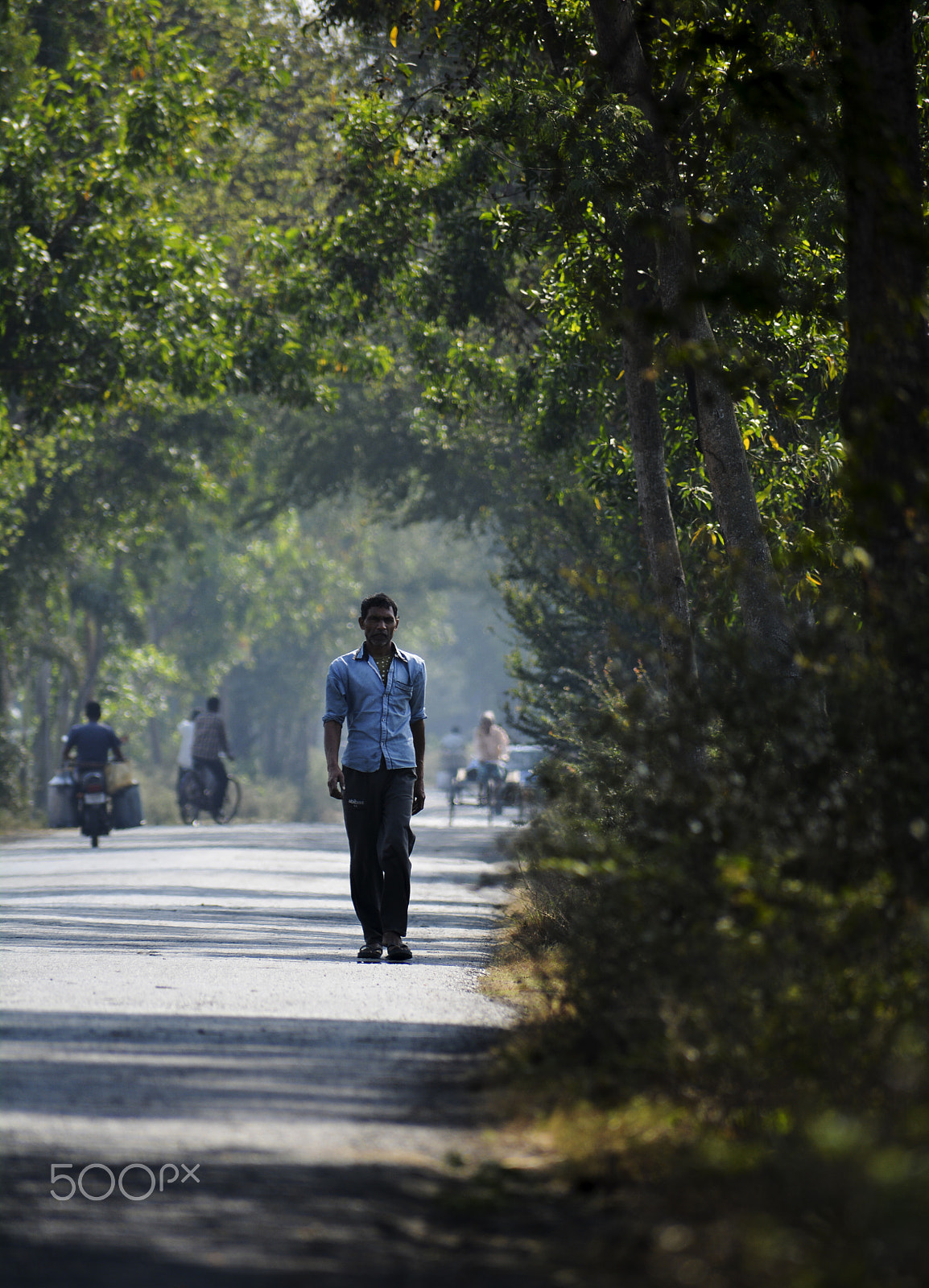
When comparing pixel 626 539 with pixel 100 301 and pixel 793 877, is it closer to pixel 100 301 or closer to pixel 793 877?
pixel 100 301

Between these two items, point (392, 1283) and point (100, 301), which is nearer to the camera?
point (392, 1283)

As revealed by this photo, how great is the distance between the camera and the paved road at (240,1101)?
159 inches

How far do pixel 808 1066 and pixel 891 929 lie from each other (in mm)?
447

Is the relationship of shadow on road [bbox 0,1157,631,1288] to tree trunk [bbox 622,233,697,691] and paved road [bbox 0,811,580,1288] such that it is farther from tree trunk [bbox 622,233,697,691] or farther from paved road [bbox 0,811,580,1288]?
tree trunk [bbox 622,233,697,691]

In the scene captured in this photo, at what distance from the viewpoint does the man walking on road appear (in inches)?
397

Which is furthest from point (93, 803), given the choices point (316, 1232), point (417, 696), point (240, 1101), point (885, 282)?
point (316, 1232)

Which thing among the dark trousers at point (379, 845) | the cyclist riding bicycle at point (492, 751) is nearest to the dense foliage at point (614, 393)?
the dark trousers at point (379, 845)

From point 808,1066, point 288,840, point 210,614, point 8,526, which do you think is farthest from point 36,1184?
point 210,614

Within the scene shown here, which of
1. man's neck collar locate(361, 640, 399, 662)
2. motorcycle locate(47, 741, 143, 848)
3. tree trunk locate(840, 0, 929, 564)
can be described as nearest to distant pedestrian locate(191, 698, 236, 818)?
motorcycle locate(47, 741, 143, 848)

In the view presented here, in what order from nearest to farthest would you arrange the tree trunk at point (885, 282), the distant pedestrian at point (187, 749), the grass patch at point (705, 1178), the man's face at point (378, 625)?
the grass patch at point (705, 1178), the tree trunk at point (885, 282), the man's face at point (378, 625), the distant pedestrian at point (187, 749)

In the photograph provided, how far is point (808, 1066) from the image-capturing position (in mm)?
4512

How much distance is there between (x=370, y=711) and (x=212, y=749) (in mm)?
20889

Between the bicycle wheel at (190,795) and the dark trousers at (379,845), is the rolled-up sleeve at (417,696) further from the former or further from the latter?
the bicycle wheel at (190,795)

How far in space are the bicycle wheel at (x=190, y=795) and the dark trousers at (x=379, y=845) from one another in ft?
71.2
